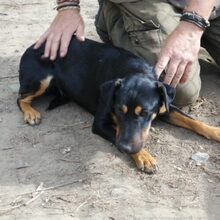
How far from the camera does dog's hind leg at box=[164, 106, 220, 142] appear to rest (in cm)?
362

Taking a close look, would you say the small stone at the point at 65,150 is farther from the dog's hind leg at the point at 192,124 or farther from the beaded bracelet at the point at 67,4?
the beaded bracelet at the point at 67,4

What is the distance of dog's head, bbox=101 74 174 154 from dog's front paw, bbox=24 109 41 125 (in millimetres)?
709

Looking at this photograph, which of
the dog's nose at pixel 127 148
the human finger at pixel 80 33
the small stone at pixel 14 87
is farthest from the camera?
the small stone at pixel 14 87

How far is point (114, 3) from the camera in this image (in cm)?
429

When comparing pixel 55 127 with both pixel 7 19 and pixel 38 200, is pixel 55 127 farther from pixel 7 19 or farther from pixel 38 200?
pixel 7 19

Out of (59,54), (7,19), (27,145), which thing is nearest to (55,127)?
(27,145)

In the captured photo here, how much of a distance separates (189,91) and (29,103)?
1.17 meters

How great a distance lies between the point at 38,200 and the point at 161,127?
1.09m

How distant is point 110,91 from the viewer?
10.9 ft

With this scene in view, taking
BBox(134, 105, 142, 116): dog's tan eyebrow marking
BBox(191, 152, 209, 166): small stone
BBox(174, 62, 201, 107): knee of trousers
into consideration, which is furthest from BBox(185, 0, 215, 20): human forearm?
BBox(191, 152, 209, 166): small stone

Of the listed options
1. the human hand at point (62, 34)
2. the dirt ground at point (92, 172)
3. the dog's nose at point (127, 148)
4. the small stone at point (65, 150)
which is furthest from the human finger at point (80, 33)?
the dog's nose at point (127, 148)

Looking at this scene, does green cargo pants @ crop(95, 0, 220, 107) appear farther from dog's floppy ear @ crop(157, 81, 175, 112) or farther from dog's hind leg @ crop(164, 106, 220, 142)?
dog's floppy ear @ crop(157, 81, 175, 112)

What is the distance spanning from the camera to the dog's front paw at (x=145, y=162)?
3297 millimetres

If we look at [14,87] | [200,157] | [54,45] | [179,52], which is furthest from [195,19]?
[14,87]
